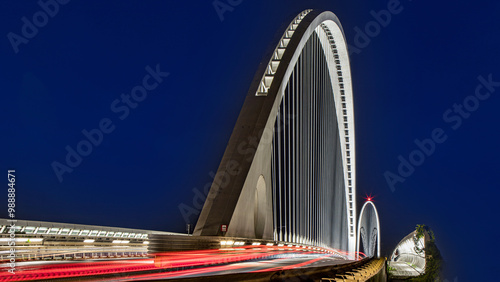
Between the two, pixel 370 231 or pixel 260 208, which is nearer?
pixel 260 208

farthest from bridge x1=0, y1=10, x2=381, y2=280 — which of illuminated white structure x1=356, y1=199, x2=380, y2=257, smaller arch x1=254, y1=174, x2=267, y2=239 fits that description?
illuminated white structure x1=356, y1=199, x2=380, y2=257

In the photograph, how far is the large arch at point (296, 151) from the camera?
19875mm

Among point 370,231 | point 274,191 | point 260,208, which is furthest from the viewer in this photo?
point 370,231

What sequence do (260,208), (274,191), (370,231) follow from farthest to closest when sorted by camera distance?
(370,231), (274,191), (260,208)

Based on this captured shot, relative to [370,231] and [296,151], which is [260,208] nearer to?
[296,151]

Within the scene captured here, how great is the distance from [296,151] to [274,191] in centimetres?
904

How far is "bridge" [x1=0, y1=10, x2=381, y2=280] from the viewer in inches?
553

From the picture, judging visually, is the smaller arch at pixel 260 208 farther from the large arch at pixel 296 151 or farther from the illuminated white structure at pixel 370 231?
the illuminated white structure at pixel 370 231

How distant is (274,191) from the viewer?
84.5 feet

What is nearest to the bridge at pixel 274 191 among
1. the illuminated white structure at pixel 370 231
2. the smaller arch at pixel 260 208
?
the smaller arch at pixel 260 208

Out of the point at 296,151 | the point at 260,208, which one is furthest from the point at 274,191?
the point at 296,151

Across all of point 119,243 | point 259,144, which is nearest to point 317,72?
point 259,144

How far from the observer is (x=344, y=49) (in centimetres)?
4003

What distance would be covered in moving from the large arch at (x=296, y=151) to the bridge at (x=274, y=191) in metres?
0.06
